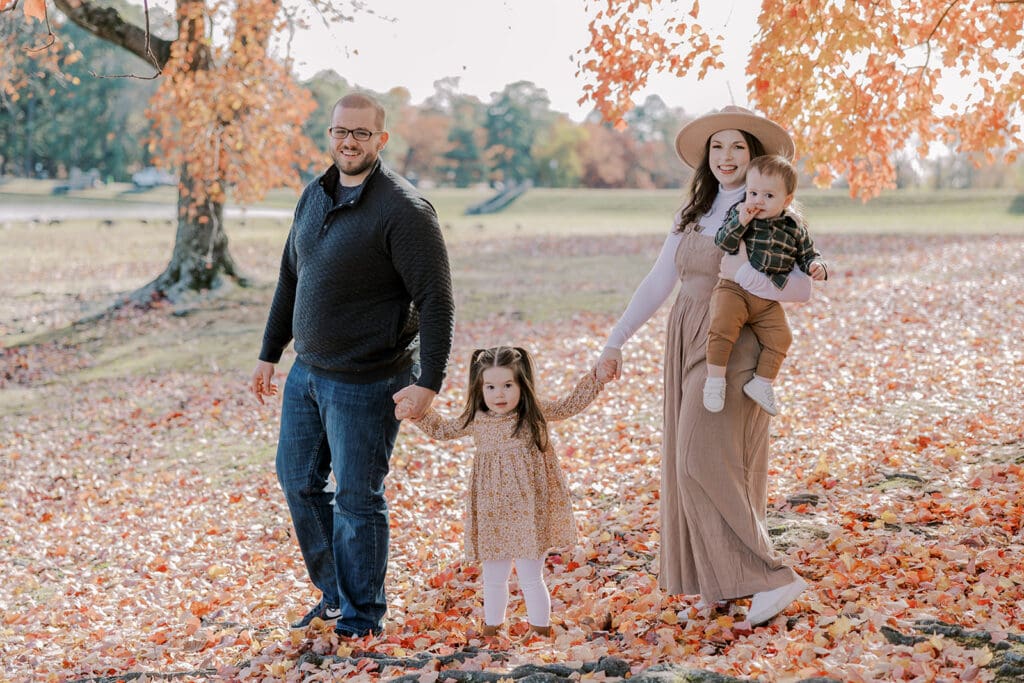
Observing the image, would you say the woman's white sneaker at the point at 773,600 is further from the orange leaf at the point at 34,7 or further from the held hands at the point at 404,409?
the orange leaf at the point at 34,7


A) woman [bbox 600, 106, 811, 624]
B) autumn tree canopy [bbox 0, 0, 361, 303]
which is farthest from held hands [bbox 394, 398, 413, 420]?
autumn tree canopy [bbox 0, 0, 361, 303]

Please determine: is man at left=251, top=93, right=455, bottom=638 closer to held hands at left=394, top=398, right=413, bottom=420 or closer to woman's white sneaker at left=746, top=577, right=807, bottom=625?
held hands at left=394, top=398, right=413, bottom=420

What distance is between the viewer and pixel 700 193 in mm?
4523

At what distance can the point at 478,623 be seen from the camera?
515 cm

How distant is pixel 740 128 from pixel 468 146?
6188 centimetres

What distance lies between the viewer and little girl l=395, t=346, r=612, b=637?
440cm

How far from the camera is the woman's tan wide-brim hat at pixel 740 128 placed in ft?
14.0

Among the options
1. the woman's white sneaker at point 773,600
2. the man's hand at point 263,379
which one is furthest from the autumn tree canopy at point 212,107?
the woman's white sneaker at point 773,600

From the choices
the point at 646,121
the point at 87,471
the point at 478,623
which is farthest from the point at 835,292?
the point at 646,121

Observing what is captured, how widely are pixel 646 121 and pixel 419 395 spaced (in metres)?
78.5

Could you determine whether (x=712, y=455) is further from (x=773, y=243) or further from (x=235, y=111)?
(x=235, y=111)

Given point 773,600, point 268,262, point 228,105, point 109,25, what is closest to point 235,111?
point 228,105

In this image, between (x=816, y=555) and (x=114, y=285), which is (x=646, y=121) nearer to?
(x=114, y=285)

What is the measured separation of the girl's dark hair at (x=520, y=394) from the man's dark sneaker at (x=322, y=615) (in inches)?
54.6
